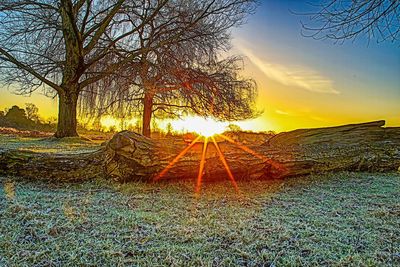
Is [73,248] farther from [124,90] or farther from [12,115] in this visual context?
[12,115]

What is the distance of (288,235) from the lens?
2.09 meters

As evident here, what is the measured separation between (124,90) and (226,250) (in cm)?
839

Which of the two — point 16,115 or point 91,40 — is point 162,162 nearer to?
point 91,40

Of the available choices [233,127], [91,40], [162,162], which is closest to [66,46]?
[91,40]

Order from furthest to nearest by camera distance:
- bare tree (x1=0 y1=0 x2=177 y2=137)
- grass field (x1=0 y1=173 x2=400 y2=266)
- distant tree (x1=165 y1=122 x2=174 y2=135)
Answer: distant tree (x1=165 y1=122 x2=174 y2=135) < bare tree (x1=0 y1=0 x2=177 y2=137) < grass field (x1=0 y1=173 x2=400 y2=266)

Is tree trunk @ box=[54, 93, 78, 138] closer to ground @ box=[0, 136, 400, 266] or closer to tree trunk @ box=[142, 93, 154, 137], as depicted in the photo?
tree trunk @ box=[142, 93, 154, 137]

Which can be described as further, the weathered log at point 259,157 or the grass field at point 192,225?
the weathered log at point 259,157

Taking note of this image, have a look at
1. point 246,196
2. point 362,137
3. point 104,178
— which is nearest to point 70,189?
point 104,178

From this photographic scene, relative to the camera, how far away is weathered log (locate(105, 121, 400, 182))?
11.7ft

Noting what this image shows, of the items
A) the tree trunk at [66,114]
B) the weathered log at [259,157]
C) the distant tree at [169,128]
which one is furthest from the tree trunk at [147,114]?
the weathered log at [259,157]

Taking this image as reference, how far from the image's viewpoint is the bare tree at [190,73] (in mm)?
9156

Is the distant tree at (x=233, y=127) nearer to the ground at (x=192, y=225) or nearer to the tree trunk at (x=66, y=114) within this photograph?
the tree trunk at (x=66, y=114)

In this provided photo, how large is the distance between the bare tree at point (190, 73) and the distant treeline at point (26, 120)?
6377 mm

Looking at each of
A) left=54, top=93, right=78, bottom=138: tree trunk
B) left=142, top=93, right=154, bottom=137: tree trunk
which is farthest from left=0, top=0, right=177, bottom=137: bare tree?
left=142, top=93, right=154, bottom=137: tree trunk
